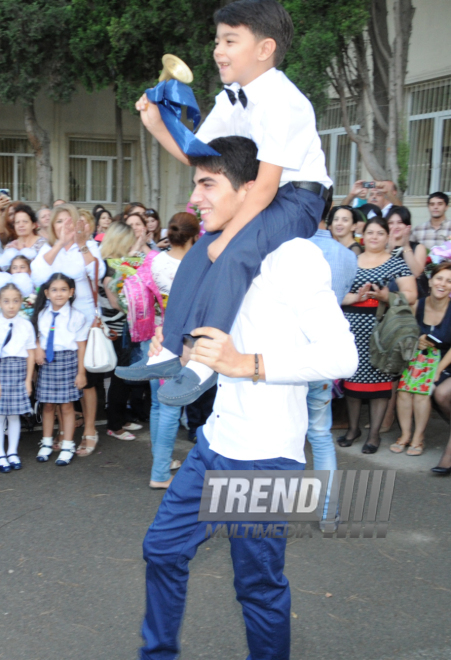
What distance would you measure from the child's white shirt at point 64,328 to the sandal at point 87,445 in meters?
0.83

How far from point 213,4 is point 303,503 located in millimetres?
14139

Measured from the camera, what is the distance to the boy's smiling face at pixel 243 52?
253 centimetres

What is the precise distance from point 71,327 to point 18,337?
427 millimetres

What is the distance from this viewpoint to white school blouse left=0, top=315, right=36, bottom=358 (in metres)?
5.39

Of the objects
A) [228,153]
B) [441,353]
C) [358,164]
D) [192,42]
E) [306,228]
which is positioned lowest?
[441,353]

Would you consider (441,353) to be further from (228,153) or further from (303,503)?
(228,153)

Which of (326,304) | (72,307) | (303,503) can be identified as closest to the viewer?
(326,304)

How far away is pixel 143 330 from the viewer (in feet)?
17.6

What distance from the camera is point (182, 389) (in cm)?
229

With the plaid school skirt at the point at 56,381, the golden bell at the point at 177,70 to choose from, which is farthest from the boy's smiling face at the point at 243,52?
the plaid school skirt at the point at 56,381

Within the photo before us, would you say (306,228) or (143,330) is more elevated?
(306,228)

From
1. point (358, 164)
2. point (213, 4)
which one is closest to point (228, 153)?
point (358, 164)

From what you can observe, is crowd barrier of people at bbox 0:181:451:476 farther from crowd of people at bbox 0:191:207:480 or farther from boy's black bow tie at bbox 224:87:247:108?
boy's black bow tie at bbox 224:87:247:108

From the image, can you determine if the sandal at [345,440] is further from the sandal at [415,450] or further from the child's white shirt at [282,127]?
the child's white shirt at [282,127]
